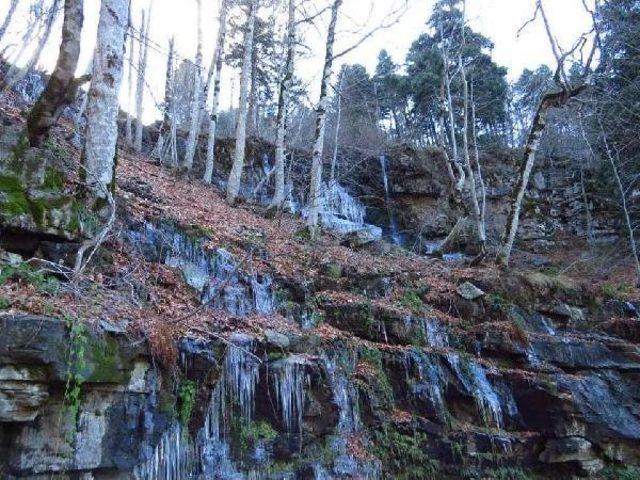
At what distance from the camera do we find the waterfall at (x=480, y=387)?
30.7ft

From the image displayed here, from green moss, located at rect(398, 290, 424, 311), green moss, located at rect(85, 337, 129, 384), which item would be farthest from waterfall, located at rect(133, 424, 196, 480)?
green moss, located at rect(398, 290, 424, 311)

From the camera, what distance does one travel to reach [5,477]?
15.7ft

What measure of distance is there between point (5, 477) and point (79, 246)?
284cm

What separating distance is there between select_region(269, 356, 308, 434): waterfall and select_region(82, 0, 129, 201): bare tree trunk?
3528 millimetres

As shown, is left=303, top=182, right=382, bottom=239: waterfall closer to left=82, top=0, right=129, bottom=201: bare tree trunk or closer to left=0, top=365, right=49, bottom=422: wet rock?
left=82, top=0, right=129, bottom=201: bare tree trunk

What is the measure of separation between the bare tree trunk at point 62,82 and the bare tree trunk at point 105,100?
46 centimetres

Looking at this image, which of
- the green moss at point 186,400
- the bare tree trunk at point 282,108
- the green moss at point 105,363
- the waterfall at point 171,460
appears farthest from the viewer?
the bare tree trunk at point 282,108

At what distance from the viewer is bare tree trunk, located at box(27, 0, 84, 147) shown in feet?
21.8

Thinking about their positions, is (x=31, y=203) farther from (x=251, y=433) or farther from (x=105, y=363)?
(x=251, y=433)

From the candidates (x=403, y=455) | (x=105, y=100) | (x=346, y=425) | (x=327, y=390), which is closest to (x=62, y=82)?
(x=105, y=100)

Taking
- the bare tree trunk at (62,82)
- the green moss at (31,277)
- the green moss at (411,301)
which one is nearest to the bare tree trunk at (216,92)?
the green moss at (411,301)

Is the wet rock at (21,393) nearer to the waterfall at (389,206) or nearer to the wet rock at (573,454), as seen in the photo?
the wet rock at (573,454)

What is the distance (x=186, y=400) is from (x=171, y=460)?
0.71 metres

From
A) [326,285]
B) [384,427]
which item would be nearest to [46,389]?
[384,427]
